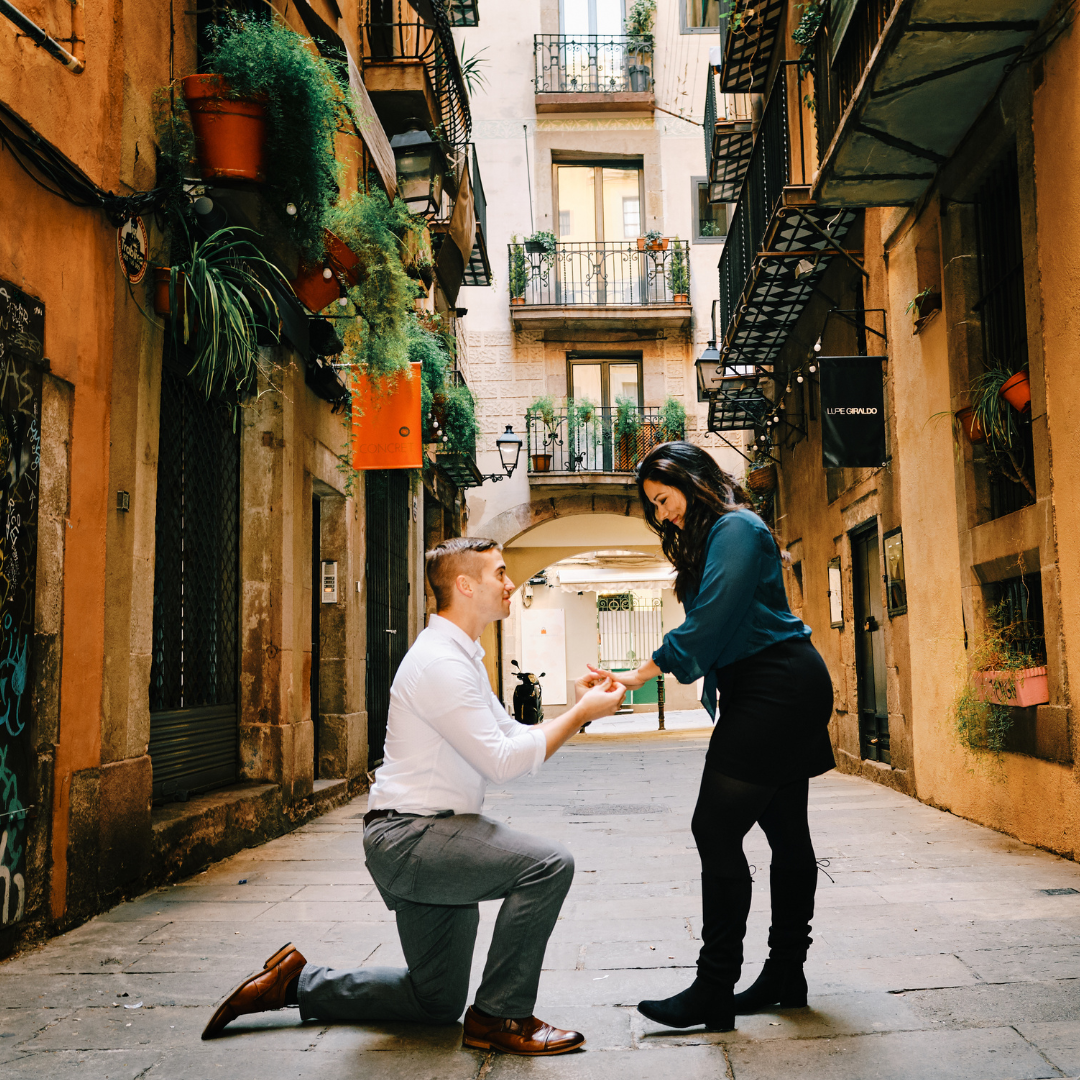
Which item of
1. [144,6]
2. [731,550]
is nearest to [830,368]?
[144,6]

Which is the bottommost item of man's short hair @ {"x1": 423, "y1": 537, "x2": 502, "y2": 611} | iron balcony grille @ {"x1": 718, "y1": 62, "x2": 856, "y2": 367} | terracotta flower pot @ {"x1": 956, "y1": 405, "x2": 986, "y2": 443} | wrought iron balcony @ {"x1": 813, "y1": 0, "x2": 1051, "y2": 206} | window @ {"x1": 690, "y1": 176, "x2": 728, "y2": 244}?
man's short hair @ {"x1": 423, "y1": 537, "x2": 502, "y2": 611}

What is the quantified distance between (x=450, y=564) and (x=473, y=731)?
56 cm

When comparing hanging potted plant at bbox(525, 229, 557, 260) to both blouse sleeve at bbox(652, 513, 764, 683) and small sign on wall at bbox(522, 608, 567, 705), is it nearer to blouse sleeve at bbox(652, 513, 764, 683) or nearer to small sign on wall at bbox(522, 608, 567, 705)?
small sign on wall at bbox(522, 608, 567, 705)

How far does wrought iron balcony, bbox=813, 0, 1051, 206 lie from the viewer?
583cm

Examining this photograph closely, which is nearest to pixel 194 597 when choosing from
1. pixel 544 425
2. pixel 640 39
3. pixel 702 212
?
pixel 544 425

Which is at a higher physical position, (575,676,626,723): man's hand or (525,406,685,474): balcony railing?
(525,406,685,474): balcony railing

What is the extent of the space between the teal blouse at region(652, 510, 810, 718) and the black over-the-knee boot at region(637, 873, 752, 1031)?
554mm

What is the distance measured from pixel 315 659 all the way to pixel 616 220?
15.0 meters

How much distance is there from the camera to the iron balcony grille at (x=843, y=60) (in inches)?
288

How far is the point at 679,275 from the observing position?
71.1 feet

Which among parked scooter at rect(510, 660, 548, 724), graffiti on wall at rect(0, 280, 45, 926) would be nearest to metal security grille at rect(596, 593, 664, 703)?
parked scooter at rect(510, 660, 548, 724)

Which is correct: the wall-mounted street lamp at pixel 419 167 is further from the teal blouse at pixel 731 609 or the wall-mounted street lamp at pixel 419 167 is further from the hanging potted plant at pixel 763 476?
the teal blouse at pixel 731 609

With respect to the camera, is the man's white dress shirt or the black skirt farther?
the black skirt

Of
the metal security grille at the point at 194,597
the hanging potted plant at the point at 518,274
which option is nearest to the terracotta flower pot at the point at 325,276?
the metal security grille at the point at 194,597
